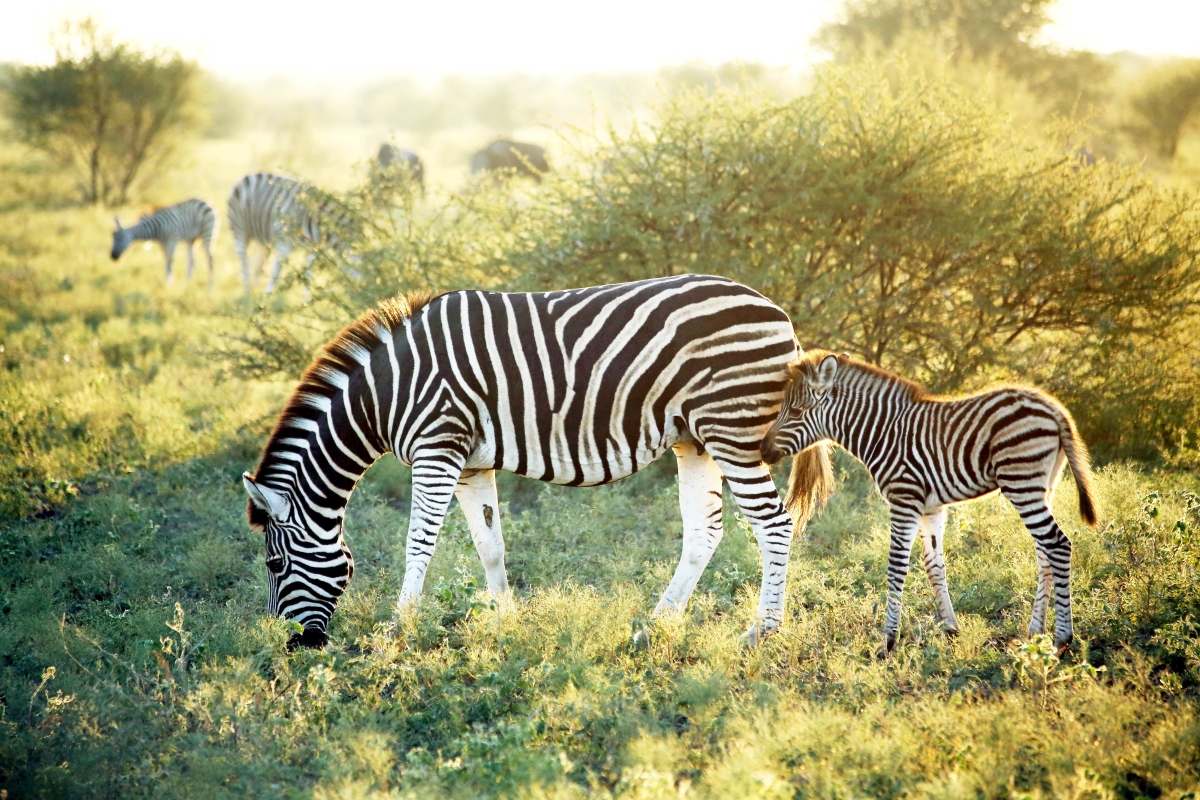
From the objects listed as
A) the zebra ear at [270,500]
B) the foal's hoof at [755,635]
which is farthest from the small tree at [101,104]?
the foal's hoof at [755,635]

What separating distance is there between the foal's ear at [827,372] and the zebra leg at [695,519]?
0.85 m

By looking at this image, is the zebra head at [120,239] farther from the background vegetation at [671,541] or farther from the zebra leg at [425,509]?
the zebra leg at [425,509]

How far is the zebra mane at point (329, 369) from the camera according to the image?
17.9ft

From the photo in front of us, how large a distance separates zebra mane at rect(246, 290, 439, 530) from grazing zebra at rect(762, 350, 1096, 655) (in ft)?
7.90

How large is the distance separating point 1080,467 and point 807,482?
1.63 meters

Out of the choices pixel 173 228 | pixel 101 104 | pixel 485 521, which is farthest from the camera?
pixel 101 104

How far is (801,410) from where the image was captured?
5.55m

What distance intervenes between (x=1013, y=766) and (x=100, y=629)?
202 inches

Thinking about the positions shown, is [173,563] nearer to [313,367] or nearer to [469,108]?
[313,367]

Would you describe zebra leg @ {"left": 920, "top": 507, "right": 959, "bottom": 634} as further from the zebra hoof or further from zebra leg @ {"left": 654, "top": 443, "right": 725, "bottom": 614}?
the zebra hoof

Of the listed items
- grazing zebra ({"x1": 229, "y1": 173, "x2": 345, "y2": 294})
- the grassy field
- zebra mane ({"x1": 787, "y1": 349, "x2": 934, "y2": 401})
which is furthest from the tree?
zebra mane ({"x1": 787, "y1": 349, "x2": 934, "y2": 401})

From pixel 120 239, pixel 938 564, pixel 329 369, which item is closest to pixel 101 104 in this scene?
pixel 120 239

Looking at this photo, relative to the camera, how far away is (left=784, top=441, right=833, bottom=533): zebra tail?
19.2 feet

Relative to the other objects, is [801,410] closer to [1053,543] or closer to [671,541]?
[1053,543]
